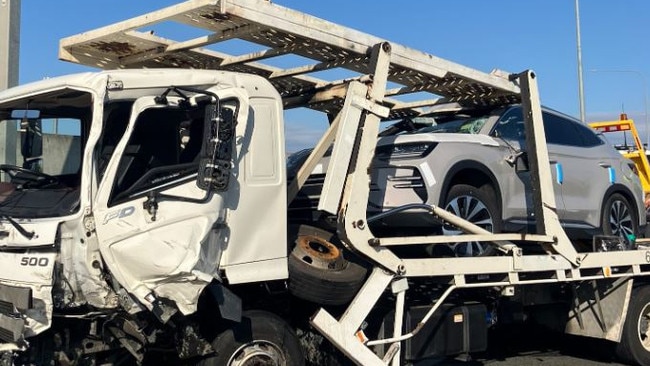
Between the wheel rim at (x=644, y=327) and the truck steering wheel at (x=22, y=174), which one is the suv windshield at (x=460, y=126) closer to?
the wheel rim at (x=644, y=327)

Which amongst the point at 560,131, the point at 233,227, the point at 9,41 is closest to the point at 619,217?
the point at 560,131

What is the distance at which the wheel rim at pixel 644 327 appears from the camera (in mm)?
8047

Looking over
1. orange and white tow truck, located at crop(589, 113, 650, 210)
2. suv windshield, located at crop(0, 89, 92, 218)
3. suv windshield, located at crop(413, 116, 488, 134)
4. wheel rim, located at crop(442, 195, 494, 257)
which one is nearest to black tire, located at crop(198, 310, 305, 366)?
suv windshield, located at crop(0, 89, 92, 218)

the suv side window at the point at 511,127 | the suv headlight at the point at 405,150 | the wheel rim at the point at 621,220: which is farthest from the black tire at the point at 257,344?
the wheel rim at the point at 621,220

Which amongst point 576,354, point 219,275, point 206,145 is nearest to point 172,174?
point 206,145

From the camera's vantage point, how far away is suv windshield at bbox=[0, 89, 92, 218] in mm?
4512

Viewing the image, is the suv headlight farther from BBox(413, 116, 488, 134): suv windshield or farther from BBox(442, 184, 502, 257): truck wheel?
BBox(413, 116, 488, 134): suv windshield

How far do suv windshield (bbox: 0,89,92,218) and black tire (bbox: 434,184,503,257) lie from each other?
3.12 m

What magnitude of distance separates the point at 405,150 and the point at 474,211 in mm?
851

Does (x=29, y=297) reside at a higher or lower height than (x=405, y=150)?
lower

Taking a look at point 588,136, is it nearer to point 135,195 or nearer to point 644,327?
point 644,327

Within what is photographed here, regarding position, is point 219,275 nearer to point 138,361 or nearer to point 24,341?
point 138,361

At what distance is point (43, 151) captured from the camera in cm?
483

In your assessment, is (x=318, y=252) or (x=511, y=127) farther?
(x=511, y=127)
